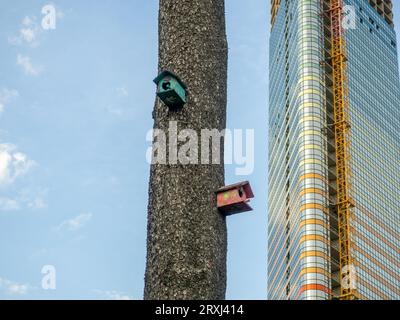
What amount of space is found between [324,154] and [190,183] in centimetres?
11812

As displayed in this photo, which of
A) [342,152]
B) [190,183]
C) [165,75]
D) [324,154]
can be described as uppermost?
[342,152]

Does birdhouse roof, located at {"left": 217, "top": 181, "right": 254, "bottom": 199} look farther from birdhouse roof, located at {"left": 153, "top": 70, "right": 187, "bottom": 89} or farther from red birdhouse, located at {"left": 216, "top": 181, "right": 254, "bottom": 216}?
birdhouse roof, located at {"left": 153, "top": 70, "right": 187, "bottom": 89}

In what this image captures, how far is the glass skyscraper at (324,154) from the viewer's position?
Result: 378 ft

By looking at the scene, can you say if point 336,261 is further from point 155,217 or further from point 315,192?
point 155,217

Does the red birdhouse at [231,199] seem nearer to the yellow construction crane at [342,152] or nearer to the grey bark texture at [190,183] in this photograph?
the grey bark texture at [190,183]

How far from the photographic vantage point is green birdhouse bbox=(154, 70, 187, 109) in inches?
260

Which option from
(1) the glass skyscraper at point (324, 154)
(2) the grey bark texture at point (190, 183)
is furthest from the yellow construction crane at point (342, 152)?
(2) the grey bark texture at point (190, 183)

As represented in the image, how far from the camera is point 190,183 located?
6547 mm

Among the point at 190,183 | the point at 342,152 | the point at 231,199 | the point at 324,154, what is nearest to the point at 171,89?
the point at 190,183

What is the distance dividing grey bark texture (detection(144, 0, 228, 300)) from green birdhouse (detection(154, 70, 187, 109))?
87mm

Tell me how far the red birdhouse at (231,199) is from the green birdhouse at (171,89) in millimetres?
866

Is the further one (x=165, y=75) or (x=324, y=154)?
(x=324, y=154)

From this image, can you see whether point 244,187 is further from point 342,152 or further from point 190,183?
point 342,152
